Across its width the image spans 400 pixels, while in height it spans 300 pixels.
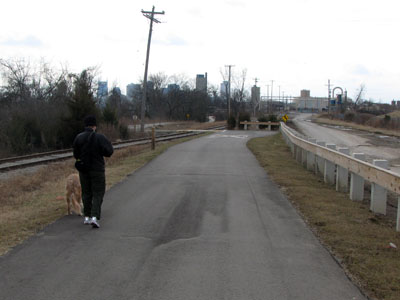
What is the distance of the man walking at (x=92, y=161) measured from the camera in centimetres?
668

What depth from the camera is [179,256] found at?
518 centimetres

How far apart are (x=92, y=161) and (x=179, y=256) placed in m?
2.33

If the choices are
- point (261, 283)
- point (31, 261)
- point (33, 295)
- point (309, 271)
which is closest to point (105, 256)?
point (31, 261)

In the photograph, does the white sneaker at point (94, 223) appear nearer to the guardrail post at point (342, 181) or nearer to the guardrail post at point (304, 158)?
the guardrail post at point (342, 181)

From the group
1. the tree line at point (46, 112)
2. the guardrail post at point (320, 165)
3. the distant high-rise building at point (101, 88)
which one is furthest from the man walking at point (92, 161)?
the distant high-rise building at point (101, 88)

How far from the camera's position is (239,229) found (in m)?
6.46

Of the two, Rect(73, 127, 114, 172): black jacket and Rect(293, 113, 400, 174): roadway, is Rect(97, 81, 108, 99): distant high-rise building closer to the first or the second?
Rect(293, 113, 400, 174): roadway

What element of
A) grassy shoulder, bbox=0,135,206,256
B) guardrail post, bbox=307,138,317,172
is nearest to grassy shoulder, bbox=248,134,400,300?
guardrail post, bbox=307,138,317,172

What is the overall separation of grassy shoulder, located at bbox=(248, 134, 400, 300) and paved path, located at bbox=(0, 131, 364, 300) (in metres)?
0.20

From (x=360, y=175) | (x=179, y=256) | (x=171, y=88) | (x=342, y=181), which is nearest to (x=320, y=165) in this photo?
(x=342, y=181)

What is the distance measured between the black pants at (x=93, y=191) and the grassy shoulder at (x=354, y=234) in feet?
10.8

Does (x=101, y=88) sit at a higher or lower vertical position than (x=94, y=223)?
higher

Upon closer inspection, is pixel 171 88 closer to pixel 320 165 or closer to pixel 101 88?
pixel 101 88

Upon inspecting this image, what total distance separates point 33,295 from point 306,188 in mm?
7198
